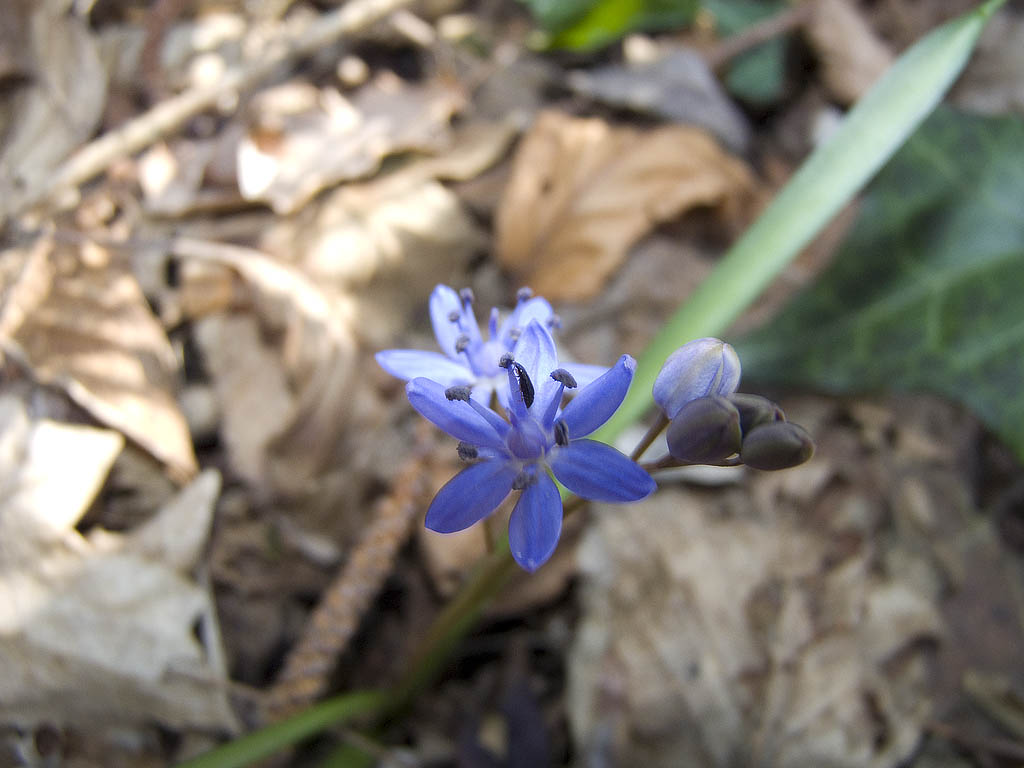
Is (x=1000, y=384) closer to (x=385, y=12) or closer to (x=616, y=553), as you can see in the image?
(x=616, y=553)

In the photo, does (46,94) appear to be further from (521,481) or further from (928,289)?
(928,289)

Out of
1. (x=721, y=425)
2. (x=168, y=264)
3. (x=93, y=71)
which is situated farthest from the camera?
(x=93, y=71)

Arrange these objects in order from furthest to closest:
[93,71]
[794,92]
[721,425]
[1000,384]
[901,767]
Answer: [794,92], [93,71], [1000,384], [901,767], [721,425]

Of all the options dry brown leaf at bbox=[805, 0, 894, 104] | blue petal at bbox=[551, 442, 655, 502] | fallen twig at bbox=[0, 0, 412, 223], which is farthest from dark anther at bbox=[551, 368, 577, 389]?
dry brown leaf at bbox=[805, 0, 894, 104]

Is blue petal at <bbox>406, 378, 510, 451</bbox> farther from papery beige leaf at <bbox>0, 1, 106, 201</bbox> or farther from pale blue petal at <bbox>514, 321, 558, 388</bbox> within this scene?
papery beige leaf at <bbox>0, 1, 106, 201</bbox>

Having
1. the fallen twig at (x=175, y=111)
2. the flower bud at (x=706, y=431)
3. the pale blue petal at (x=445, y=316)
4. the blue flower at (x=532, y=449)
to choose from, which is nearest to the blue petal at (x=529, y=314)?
the pale blue petal at (x=445, y=316)

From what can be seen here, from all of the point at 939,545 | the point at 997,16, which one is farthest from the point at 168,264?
the point at 997,16

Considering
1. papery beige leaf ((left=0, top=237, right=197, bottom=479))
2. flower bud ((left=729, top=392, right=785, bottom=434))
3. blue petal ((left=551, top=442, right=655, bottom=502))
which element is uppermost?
flower bud ((left=729, top=392, right=785, bottom=434))
